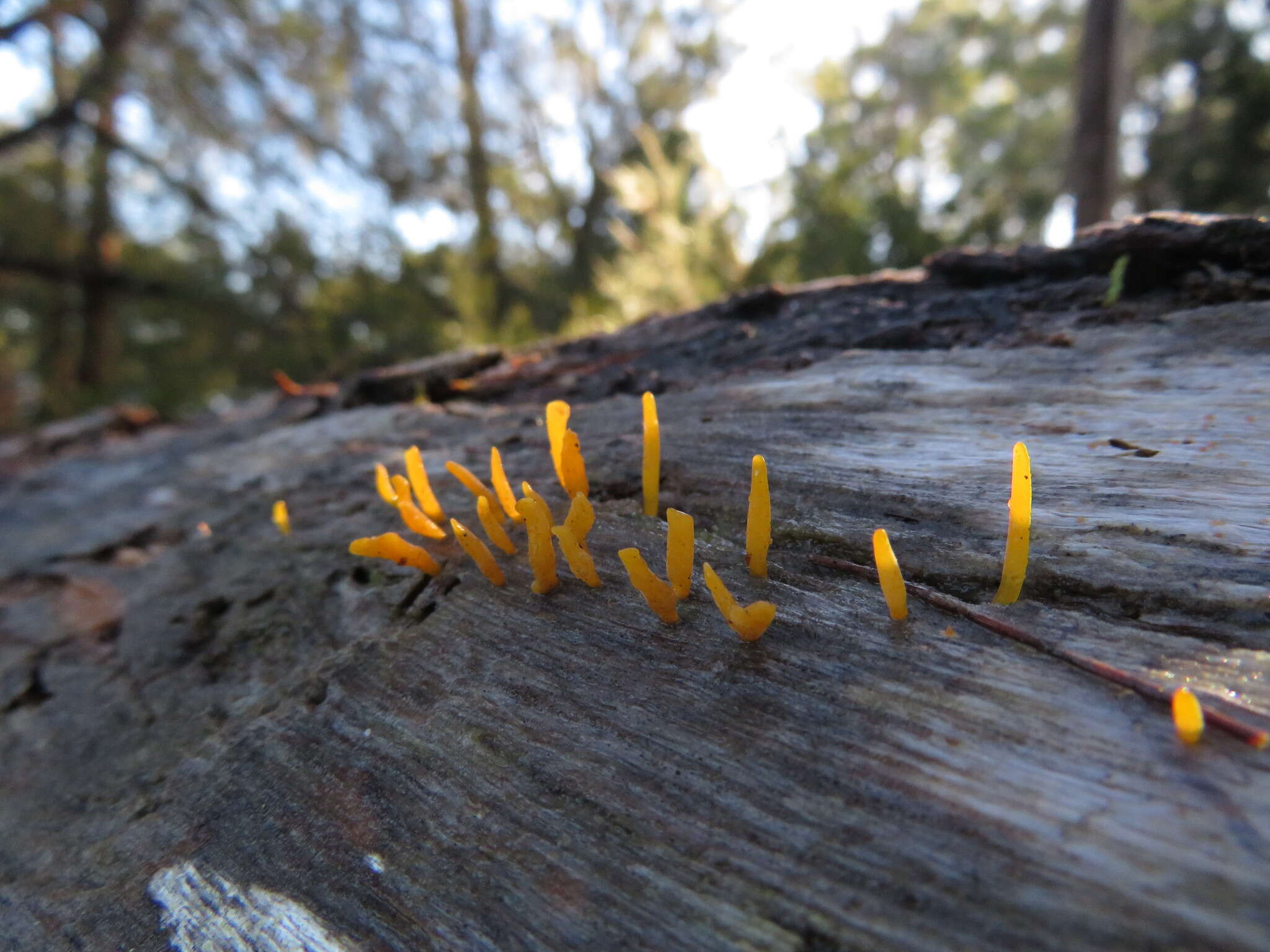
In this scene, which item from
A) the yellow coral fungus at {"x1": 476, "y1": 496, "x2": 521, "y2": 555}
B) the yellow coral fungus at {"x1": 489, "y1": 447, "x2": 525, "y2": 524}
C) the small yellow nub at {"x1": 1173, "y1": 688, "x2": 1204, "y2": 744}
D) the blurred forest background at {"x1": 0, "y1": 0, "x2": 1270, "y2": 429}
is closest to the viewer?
the small yellow nub at {"x1": 1173, "y1": 688, "x2": 1204, "y2": 744}

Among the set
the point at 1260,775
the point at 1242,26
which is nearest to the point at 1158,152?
the point at 1242,26

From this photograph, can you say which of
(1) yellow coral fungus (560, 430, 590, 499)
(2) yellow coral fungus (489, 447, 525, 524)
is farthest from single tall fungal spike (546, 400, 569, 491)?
(2) yellow coral fungus (489, 447, 525, 524)

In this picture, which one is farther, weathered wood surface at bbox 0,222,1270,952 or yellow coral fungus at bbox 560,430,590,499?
yellow coral fungus at bbox 560,430,590,499

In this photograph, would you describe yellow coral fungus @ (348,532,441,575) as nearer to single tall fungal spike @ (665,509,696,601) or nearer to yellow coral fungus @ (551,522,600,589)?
yellow coral fungus @ (551,522,600,589)

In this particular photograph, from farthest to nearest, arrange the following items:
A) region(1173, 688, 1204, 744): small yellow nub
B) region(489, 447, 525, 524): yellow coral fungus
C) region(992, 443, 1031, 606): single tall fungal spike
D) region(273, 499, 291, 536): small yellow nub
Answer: region(273, 499, 291, 536): small yellow nub → region(489, 447, 525, 524): yellow coral fungus → region(992, 443, 1031, 606): single tall fungal spike → region(1173, 688, 1204, 744): small yellow nub

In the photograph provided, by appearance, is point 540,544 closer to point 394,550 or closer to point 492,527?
point 492,527

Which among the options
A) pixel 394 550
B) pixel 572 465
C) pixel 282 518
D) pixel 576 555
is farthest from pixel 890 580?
pixel 282 518

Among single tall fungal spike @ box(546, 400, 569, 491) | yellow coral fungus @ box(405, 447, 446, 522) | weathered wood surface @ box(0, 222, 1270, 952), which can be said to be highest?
single tall fungal spike @ box(546, 400, 569, 491)
